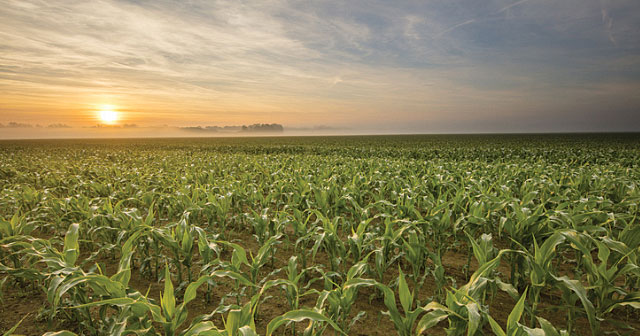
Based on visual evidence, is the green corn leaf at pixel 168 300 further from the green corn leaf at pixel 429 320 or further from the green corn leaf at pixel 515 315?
the green corn leaf at pixel 515 315

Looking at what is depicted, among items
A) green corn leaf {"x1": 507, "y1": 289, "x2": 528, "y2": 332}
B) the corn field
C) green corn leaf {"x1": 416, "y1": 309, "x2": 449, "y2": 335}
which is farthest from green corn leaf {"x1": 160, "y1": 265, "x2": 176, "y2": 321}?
green corn leaf {"x1": 507, "y1": 289, "x2": 528, "y2": 332}

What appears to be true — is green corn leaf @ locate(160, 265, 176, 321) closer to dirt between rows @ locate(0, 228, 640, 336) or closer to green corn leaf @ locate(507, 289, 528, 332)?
dirt between rows @ locate(0, 228, 640, 336)

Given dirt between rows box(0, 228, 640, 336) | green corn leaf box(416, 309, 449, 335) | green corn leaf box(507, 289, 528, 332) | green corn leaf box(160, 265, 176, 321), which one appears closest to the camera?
green corn leaf box(507, 289, 528, 332)

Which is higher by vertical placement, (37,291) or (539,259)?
(539,259)

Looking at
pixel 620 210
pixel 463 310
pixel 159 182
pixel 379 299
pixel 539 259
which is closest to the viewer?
pixel 463 310

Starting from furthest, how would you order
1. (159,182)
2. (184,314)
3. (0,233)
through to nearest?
1. (159,182)
2. (0,233)
3. (184,314)

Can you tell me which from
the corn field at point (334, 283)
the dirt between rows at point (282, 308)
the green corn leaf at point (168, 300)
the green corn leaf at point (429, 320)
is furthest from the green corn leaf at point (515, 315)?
the green corn leaf at point (168, 300)

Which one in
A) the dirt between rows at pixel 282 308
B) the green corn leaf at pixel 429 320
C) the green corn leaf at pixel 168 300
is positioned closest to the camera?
the green corn leaf at pixel 429 320

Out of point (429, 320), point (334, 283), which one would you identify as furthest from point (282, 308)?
point (429, 320)

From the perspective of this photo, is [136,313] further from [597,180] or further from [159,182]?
[597,180]

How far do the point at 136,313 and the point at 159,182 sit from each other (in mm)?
7972

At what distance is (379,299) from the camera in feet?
11.7

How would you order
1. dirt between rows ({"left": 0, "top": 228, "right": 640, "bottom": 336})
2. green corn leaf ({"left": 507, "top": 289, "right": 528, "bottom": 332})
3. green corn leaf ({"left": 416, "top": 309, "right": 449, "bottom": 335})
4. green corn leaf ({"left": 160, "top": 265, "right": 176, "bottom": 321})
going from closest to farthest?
green corn leaf ({"left": 507, "top": 289, "right": 528, "bottom": 332}) → green corn leaf ({"left": 416, "top": 309, "right": 449, "bottom": 335}) → green corn leaf ({"left": 160, "top": 265, "right": 176, "bottom": 321}) → dirt between rows ({"left": 0, "top": 228, "right": 640, "bottom": 336})

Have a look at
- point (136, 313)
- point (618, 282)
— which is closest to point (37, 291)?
point (136, 313)
